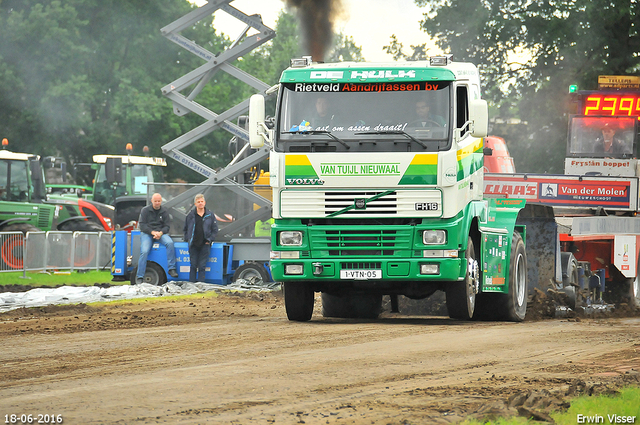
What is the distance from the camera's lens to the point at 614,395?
699 centimetres

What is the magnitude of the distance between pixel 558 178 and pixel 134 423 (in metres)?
13.8

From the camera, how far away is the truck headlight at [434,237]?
11.6 m

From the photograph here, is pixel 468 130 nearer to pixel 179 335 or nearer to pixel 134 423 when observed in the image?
pixel 179 335

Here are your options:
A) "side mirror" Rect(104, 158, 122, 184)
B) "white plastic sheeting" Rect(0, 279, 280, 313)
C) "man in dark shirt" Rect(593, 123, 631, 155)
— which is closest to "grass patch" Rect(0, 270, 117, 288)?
"side mirror" Rect(104, 158, 122, 184)

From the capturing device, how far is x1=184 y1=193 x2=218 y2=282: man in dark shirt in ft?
61.1

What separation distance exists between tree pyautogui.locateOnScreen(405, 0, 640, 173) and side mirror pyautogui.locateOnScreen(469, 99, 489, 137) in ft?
87.1

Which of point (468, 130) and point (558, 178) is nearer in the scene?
point (468, 130)

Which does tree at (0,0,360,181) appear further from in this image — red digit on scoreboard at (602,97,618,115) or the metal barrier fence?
red digit on scoreboard at (602,97,618,115)

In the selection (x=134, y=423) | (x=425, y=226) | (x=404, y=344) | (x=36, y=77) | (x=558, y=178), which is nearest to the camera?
(x=134, y=423)

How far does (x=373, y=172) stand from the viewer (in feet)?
37.4

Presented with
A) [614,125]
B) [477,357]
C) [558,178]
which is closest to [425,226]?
[477,357]

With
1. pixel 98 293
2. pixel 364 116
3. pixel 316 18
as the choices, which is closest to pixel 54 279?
pixel 98 293

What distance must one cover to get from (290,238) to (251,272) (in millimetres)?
7734

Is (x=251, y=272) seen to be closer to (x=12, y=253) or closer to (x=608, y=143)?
(x=12, y=253)
